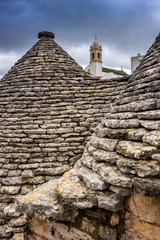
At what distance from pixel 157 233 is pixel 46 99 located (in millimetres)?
3437

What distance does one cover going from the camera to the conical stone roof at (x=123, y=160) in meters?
1.48

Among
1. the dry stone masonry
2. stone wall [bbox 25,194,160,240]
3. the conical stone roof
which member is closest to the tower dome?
the dry stone masonry

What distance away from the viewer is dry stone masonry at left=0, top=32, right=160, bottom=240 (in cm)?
160

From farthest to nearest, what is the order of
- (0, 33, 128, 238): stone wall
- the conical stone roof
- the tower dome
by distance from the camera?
the tower dome, (0, 33, 128, 238): stone wall, the conical stone roof

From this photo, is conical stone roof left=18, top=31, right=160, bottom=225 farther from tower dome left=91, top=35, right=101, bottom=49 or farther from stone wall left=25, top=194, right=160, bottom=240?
tower dome left=91, top=35, right=101, bottom=49

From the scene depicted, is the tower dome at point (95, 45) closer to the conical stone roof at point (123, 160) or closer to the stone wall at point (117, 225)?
the conical stone roof at point (123, 160)

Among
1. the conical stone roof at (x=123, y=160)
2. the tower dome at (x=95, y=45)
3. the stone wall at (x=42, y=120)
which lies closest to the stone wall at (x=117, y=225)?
the conical stone roof at (x=123, y=160)

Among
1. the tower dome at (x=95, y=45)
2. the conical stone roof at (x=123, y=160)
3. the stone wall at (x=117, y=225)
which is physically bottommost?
the stone wall at (x=117, y=225)

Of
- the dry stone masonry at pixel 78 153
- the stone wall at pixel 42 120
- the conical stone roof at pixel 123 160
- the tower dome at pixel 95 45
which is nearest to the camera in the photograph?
the conical stone roof at pixel 123 160

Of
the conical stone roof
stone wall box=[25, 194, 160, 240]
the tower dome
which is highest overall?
the tower dome

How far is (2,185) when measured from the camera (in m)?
3.62

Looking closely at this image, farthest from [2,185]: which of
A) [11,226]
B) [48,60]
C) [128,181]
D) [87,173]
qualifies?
[48,60]

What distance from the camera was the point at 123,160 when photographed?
5.36 feet

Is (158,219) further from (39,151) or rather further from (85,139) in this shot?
(39,151)
